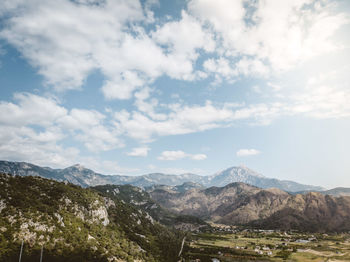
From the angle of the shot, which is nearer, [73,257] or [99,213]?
[73,257]

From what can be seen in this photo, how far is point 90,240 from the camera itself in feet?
505

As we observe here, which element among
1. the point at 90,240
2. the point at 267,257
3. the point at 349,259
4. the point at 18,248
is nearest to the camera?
the point at 18,248

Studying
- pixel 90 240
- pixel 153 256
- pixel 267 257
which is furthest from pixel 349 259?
pixel 90 240

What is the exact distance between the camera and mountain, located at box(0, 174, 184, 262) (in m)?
121

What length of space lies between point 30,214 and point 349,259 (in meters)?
234

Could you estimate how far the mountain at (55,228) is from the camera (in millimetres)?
120650

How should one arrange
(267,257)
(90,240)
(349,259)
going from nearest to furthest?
(90,240) < (349,259) < (267,257)

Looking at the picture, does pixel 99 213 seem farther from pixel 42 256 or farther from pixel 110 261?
pixel 42 256

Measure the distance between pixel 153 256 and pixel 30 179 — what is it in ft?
382

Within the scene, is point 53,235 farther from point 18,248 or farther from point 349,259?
point 349,259

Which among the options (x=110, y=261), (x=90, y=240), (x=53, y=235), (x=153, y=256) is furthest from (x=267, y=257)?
(x=53, y=235)

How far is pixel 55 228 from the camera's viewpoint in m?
139

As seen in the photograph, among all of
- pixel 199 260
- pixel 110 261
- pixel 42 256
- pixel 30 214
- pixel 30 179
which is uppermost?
pixel 30 179

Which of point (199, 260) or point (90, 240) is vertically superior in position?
point (90, 240)
